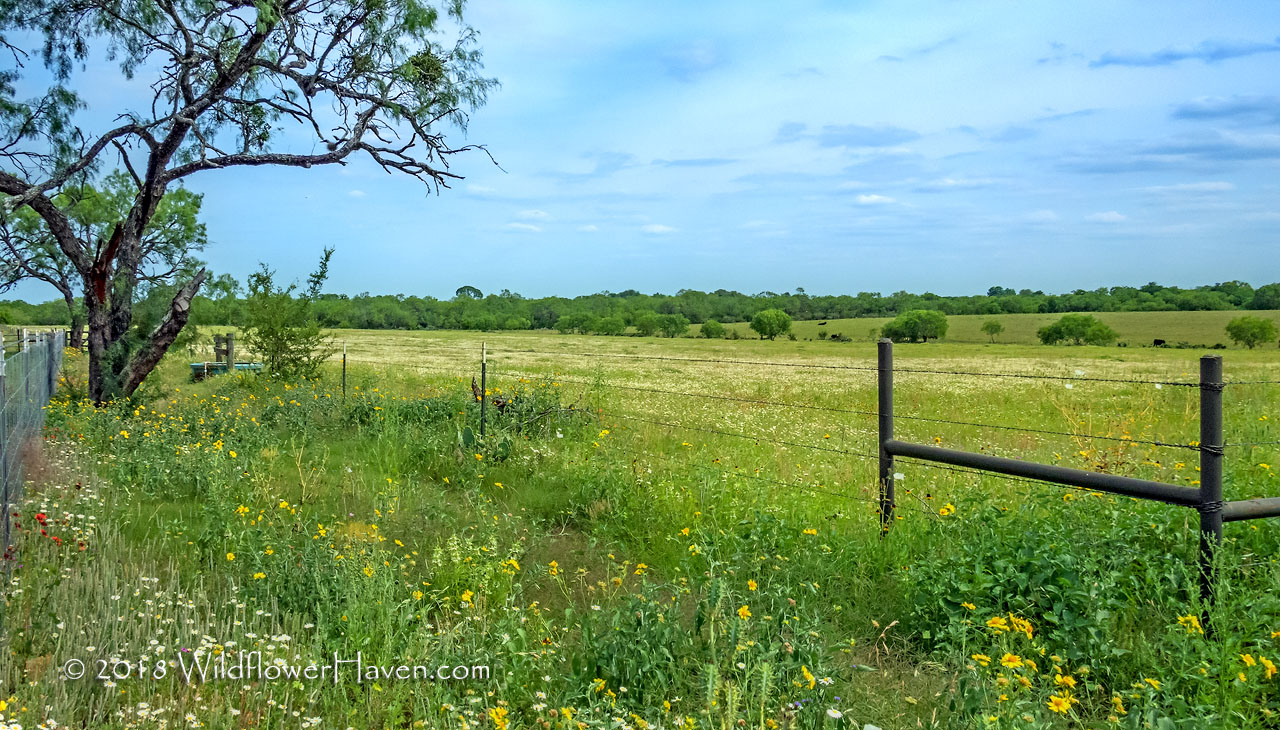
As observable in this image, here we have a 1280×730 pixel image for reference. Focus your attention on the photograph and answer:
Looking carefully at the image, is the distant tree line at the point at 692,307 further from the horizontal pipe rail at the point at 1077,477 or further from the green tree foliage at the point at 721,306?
the horizontal pipe rail at the point at 1077,477

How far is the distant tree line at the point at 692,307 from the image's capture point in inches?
3770

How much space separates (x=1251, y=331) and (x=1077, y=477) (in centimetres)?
6992

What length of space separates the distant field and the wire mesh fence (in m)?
67.9

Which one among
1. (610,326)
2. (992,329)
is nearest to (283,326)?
(992,329)

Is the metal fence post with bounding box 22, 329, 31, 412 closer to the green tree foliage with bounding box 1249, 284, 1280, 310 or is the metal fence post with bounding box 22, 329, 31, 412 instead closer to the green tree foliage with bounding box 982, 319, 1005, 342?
the green tree foliage with bounding box 982, 319, 1005, 342

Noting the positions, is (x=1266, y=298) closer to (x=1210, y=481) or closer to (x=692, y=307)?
(x=692, y=307)

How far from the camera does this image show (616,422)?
39.3 feet

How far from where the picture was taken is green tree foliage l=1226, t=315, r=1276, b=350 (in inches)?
2325

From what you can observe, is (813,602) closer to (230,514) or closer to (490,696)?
(490,696)

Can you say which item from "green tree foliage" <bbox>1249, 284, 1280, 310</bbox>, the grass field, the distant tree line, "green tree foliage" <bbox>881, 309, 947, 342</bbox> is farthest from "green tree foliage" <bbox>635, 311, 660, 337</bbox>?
the grass field

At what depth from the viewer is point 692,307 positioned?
11981 centimetres

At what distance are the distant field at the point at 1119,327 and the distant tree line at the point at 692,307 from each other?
16.5ft

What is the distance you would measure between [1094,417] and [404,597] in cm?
1335

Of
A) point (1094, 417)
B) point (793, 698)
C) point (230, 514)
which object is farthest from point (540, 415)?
point (1094, 417)
